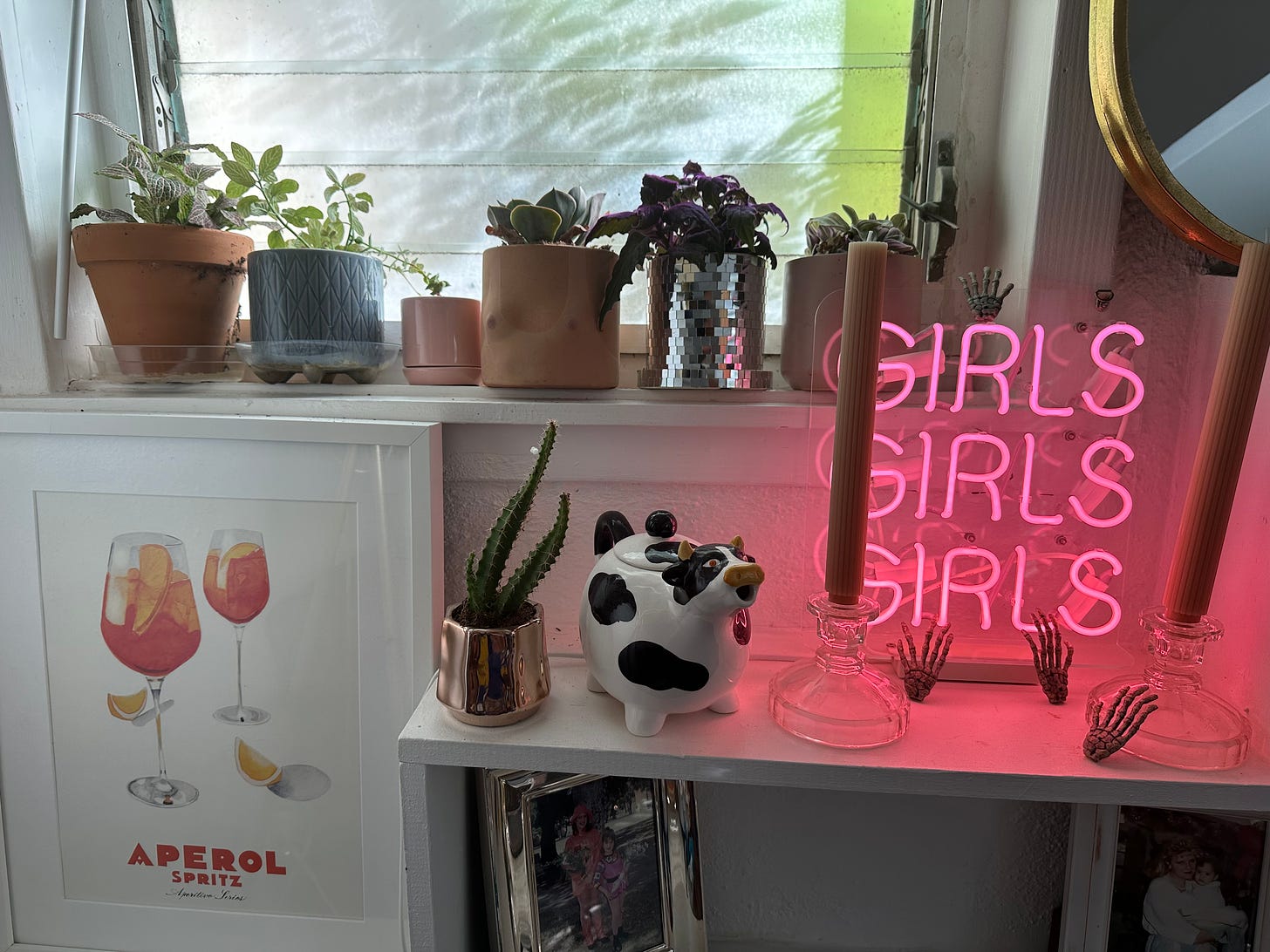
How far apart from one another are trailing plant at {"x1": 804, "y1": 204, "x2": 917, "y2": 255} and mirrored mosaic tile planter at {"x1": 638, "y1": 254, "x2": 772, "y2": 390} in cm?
7

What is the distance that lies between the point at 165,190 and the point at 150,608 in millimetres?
428

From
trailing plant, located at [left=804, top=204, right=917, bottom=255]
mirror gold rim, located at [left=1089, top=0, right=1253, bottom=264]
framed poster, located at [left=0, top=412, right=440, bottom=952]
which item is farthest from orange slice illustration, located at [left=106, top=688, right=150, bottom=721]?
mirror gold rim, located at [left=1089, top=0, right=1253, bottom=264]

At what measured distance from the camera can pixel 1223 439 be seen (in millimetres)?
524

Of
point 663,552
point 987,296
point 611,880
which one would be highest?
point 987,296

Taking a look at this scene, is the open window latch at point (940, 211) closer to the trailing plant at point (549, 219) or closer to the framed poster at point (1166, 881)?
the trailing plant at point (549, 219)

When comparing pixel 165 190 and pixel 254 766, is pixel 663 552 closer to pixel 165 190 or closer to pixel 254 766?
pixel 254 766

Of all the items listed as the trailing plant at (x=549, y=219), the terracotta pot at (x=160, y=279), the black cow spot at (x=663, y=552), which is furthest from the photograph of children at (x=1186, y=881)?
the terracotta pot at (x=160, y=279)

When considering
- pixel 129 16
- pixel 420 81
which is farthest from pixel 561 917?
pixel 129 16

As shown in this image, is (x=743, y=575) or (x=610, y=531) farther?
(x=610, y=531)

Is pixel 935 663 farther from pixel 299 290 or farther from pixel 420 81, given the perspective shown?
pixel 420 81

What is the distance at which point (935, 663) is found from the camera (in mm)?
631

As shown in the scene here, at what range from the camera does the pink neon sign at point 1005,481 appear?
2.00ft

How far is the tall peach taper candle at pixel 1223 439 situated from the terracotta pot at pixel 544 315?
505mm

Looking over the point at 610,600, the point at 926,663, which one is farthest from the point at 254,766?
the point at 926,663
